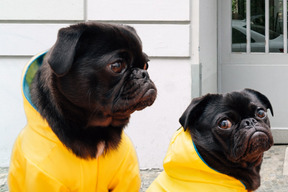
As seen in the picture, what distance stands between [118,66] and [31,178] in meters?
0.90

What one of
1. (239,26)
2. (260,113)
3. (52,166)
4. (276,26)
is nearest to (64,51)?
(52,166)

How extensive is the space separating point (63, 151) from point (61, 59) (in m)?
0.61

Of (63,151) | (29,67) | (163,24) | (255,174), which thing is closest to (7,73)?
(163,24)

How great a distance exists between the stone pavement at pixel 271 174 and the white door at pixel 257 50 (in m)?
0.70

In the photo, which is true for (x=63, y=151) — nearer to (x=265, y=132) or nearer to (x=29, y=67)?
(x=29, y=67)

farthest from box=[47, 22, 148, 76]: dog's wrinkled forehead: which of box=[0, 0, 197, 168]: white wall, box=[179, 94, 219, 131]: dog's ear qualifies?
box=[0, 0, 197, 168]: white wall

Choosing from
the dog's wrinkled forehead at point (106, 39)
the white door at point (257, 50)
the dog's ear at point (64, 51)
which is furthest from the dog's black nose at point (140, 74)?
the white door at point (257, 50)

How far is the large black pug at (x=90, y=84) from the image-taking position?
119 inches

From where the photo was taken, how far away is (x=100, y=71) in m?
3.03

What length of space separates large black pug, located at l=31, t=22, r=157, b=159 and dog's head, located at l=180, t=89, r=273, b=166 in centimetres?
57

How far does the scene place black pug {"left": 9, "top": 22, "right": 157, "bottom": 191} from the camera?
3.04m

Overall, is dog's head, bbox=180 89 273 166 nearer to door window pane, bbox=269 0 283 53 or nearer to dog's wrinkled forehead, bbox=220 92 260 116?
dog's wrinkled forehead, bbox=220 92 260 116

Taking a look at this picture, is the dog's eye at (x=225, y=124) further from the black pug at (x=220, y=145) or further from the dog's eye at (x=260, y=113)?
the dog's eye at (x=260, y=113)

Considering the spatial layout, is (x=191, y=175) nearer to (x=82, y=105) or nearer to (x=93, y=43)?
(x=82, y=105)
